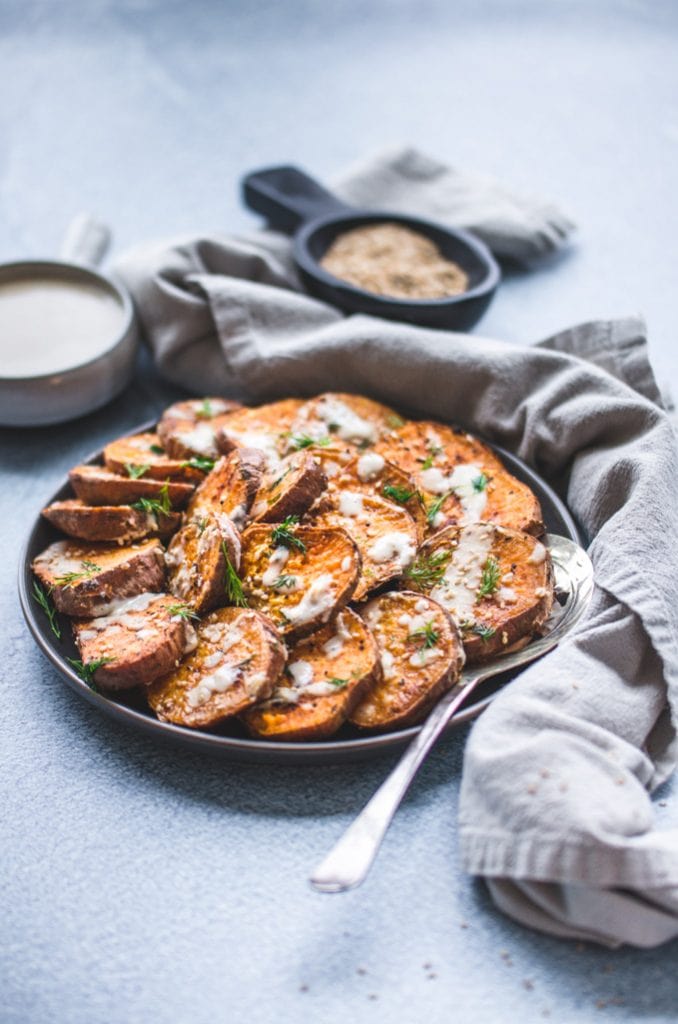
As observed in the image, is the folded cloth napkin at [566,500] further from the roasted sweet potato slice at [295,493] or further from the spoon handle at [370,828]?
the roasted sweet potato slice at [295,493]

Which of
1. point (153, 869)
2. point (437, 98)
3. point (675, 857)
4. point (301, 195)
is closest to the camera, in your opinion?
point (675, 857)

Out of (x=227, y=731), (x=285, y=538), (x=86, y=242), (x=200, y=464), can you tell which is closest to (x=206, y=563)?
(x=285, y=538)

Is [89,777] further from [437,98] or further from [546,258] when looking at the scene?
[437,98]

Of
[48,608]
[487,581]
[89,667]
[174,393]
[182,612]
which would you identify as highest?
[487,581]

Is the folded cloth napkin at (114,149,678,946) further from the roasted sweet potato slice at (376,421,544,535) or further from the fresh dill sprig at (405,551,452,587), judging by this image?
the fresh dill sprig at (405,551,452,587)

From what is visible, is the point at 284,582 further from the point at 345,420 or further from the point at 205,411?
the point at 205,411

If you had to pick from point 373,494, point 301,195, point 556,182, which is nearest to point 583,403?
point 373,494
